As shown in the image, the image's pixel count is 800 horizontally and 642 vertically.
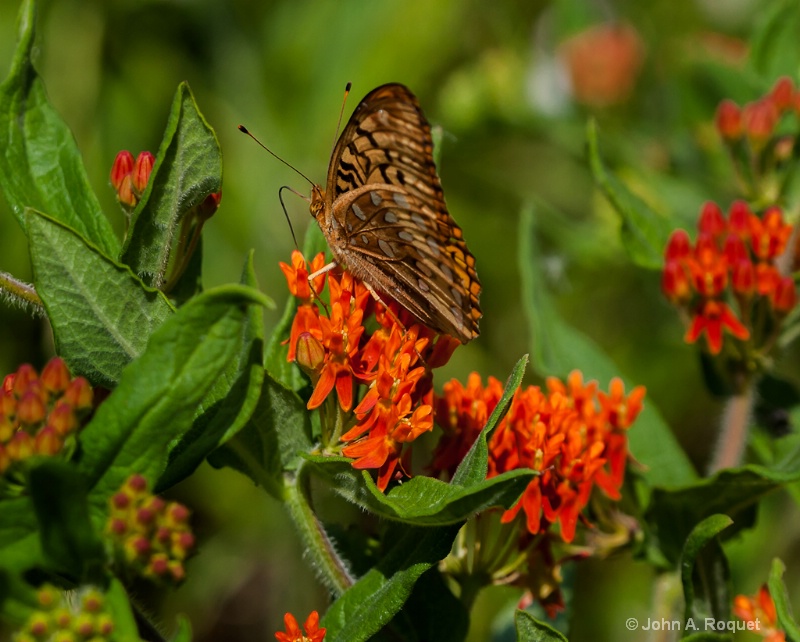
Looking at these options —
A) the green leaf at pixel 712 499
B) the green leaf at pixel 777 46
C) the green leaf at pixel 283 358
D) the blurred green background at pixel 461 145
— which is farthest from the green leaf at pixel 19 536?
the green leaf at pixel 777 46

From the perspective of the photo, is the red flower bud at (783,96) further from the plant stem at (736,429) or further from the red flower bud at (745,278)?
the plant stem at (736,429)

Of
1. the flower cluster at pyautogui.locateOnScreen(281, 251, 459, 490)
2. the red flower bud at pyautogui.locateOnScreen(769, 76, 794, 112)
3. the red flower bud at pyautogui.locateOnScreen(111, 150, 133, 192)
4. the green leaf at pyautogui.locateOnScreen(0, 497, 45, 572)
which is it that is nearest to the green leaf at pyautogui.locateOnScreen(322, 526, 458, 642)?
the flower cluster at pyautogui.locateOnScreen(281, 251, 459, 490)

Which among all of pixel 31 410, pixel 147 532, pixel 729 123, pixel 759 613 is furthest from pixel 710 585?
pixel 729 123

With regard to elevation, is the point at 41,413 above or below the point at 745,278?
below

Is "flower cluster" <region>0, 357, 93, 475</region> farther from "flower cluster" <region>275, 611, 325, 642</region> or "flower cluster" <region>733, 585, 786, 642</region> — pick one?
"flower cluster" <region>733, 585, 786, 642</region>

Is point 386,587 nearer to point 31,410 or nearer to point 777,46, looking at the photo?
point 31,410

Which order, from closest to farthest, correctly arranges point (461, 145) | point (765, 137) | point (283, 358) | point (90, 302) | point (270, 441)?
1. point (90, 302)
2. point (270, 441)
3. point (283, 358)
4. point (765, 137)
5. point (461, 145)

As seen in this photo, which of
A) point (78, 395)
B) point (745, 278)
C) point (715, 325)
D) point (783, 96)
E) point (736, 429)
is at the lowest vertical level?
point (78, 395)
